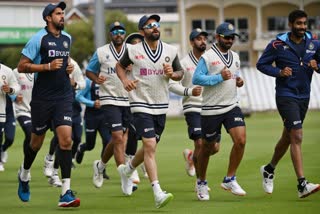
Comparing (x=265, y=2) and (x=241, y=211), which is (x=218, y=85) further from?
(x=265, y=2)

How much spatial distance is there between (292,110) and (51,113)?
10.3ft

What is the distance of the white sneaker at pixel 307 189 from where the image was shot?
1409 cm

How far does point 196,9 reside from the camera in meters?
92.5

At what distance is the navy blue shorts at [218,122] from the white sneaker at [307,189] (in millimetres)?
1225

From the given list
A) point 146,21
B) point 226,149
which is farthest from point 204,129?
point 226,149

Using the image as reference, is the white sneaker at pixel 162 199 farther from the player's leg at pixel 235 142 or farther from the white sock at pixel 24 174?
the white sock at pixel 24 174

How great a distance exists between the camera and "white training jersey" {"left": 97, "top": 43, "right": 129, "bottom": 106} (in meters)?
17.1

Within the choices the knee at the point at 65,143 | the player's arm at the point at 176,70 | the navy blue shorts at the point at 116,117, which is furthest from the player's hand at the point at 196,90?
the navy blue shorts at the point at 116,117

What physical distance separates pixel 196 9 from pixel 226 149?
6667cm

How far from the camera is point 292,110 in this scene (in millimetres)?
14617

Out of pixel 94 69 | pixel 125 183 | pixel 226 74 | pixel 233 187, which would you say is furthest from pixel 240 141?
pixel 94 69

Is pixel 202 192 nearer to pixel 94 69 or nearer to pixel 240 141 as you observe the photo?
pixel 240 141

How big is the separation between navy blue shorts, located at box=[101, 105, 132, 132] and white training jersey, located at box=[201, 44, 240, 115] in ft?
7.23

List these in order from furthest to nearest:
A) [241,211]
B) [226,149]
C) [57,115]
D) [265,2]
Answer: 1. [265,2]
2. [226,149]
3. [57,115]
4. [241,211]
